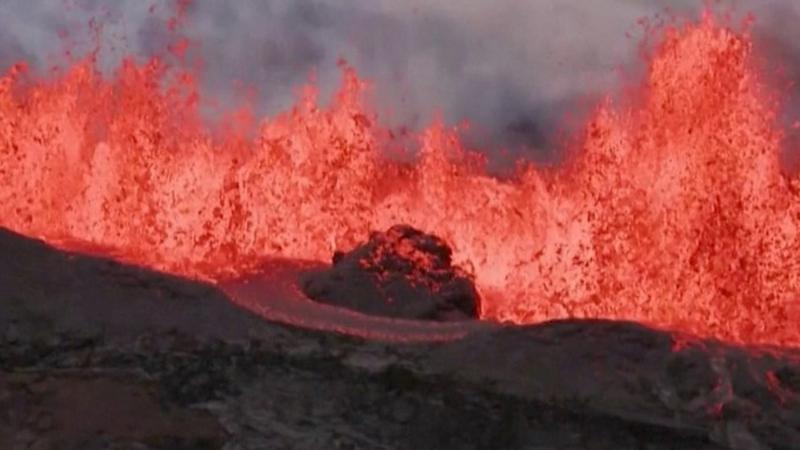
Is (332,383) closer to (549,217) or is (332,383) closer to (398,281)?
(398,281)

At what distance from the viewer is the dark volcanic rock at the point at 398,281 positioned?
915 centimetres

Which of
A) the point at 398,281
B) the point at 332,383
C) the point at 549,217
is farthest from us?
the point at 549,217

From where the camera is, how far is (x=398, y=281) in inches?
370

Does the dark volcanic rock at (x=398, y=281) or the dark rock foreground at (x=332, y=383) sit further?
the dark volcanic rock at (x=398, y=281)

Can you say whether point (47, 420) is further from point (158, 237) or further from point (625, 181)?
point (625, 181)

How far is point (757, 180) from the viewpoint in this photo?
12852 mm

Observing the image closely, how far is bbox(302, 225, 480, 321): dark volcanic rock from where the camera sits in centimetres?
915

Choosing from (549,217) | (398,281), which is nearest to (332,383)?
(398,281)

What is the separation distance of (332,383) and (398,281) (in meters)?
3.58

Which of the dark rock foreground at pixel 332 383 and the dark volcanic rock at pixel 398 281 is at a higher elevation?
the dark volcanic rock at pixel 398 281

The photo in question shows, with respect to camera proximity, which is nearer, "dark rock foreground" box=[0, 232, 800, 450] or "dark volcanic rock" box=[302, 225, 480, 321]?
"dark rock foreground" box=[0, 232, 800, 450]

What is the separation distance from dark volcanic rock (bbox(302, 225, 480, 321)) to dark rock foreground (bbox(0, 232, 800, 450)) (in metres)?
2.87

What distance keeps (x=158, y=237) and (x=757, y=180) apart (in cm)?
612

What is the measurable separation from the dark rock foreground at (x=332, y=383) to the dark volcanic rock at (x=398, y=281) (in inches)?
113
